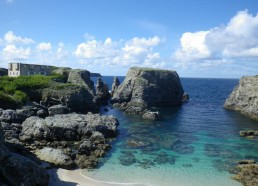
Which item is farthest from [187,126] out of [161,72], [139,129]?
[161,72]

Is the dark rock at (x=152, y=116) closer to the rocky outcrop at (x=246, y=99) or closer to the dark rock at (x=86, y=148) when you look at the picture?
the rocky outcrop at (x=246, y=99)

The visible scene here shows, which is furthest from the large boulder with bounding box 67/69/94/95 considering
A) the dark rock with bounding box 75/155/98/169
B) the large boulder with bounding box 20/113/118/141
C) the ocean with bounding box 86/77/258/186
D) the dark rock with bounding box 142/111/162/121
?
the dark rock with bounding box 75/155/98/169

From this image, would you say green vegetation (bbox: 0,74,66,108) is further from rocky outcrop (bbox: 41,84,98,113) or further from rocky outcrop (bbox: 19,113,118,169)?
rocky outcrop (bbox: 19,113,118,169)

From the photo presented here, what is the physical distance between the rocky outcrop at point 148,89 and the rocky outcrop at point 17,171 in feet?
208

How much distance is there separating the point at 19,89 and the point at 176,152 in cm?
4636

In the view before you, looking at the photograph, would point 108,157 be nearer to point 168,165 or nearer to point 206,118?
point 168,165

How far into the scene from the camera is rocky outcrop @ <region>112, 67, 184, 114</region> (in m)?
95.4

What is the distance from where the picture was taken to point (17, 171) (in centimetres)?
2611

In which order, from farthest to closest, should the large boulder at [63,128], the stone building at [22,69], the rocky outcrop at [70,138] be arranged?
the stone building at [22,69], the large boulder at [63,128], the rocky outcrop at [70,138]

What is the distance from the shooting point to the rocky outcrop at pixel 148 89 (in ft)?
313

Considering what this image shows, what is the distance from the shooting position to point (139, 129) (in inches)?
2357

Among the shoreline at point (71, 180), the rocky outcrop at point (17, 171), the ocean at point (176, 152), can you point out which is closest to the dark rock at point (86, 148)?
the ocean at point (176, 152)

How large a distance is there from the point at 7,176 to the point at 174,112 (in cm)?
6378

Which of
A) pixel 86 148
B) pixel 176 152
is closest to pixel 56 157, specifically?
pixel 86 148
